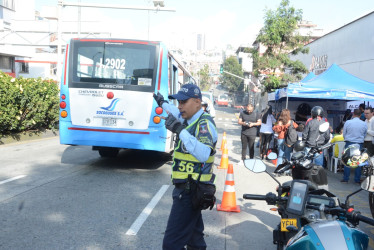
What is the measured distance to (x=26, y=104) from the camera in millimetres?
13484

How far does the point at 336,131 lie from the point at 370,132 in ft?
14.6

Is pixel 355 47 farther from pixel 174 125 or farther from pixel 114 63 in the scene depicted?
pixel 174 125

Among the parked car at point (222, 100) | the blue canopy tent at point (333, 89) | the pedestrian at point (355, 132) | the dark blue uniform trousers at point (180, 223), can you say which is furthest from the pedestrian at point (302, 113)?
the parked car at point (222, 100)

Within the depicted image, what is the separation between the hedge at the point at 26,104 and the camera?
12422 mm

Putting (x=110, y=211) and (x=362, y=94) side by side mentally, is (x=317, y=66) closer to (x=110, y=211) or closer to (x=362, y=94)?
(x=362, y=94)

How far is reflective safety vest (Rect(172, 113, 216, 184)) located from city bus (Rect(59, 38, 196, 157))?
520cm

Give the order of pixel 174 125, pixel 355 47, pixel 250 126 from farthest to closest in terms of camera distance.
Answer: pixel 355 47 < pixel 250 126 < pixel 174 125

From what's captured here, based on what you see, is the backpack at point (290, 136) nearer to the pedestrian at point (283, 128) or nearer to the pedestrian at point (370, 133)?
the pedestrian at point (283, 128)

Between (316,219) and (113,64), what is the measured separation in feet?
22.6

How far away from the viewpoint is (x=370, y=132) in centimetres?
937

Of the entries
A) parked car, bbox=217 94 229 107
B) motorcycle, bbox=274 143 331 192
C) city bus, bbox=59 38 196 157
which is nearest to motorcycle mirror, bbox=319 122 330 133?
motorcycle, bbox=274 143 331 192

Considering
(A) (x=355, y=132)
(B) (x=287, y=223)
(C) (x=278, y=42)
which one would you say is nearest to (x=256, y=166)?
(B) (x=287, y=223)

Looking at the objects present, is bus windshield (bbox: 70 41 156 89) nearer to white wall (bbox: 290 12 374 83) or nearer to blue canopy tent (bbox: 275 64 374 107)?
blue canopy tent (bbox: 275 64 374 107)

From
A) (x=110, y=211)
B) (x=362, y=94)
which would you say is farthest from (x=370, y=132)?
(x=110, y=211)
